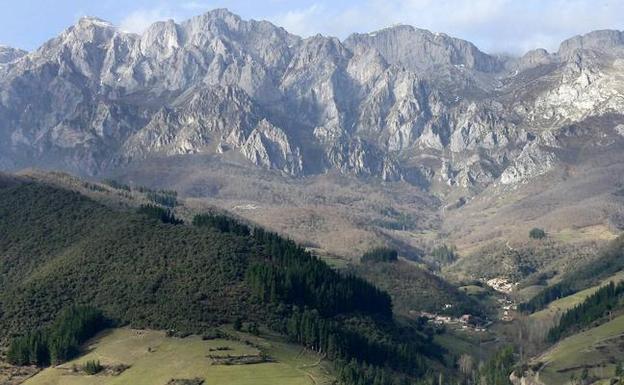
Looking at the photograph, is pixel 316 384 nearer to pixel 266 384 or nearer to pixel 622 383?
pixel 266 384

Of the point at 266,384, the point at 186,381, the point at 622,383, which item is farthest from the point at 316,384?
the point at 622,383

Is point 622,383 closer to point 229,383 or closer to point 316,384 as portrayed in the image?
point 316,384

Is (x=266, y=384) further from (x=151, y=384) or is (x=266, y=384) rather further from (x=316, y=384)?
(x=151, y=384)

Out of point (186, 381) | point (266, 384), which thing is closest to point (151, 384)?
point (186, 381)

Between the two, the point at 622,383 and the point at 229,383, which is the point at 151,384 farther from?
the point at 622,383

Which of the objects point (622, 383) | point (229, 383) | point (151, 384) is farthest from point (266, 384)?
point (622, 383)

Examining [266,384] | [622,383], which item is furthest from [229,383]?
[622,383]
